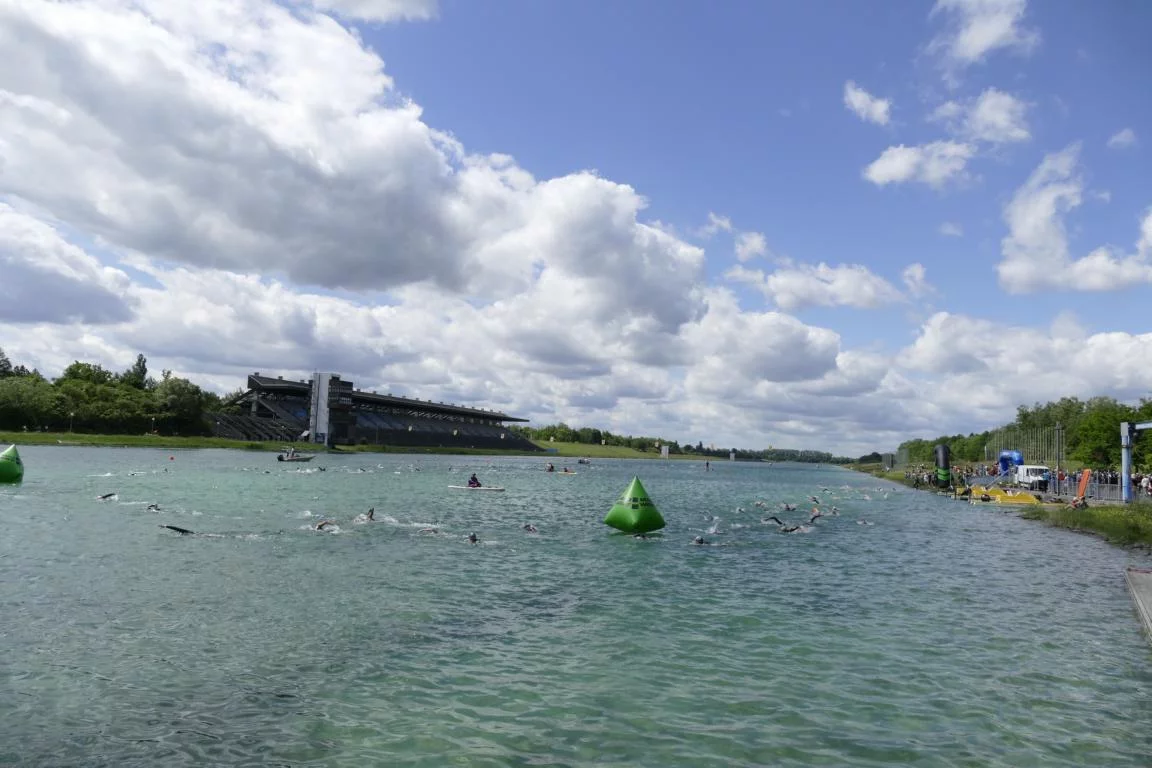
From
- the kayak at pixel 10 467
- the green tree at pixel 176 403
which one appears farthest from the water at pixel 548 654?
the green tree at pixel 176 403

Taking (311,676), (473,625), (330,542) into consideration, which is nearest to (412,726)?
(311,676)

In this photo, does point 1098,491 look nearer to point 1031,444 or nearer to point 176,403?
point 1031,444

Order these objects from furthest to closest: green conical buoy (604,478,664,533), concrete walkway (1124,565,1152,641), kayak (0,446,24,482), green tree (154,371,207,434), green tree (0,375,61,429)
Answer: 1. green tree (154,371,207,434)
2. green tree (0,375,61,429)
3. kayak (0,446,24,482)
4. green conical buoy (604,478,664,533)
5. concrete walkway (1124,565,1152,641)

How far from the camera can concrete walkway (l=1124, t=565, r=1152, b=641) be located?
20.2 metres

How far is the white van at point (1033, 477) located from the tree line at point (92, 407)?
18972 cm

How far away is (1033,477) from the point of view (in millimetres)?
88438

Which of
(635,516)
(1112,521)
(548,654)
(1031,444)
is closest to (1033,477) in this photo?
(1112,521)

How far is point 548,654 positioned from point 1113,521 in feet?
148

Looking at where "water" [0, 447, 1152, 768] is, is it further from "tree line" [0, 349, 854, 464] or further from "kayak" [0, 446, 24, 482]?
"tree line" [0, 349, 854, 464]

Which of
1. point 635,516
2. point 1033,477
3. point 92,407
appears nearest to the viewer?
point 635,516

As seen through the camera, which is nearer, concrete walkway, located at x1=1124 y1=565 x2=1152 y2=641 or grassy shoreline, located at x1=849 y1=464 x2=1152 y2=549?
concrete walkway, located at x1=1124 y1=565 x2=1152 y2=641

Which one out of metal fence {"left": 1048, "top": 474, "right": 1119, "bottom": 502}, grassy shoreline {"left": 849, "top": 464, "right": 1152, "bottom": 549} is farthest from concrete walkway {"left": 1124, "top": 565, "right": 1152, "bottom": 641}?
metal fence {"left": 1048, "top": 474, "right": 1119, "bottom": 502}

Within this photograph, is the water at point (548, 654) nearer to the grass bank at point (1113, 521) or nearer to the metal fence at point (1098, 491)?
the grass bank at point (1113, 521)

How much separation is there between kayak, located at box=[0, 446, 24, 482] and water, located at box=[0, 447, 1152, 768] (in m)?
30.7
